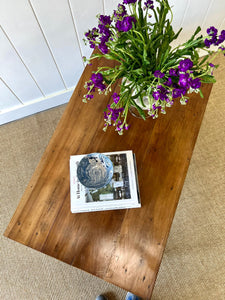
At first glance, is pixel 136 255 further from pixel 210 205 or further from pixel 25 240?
pixel 210 205

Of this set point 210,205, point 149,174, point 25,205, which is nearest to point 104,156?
point 149,174

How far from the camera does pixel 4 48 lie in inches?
39.9

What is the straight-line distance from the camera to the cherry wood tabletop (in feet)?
2.62

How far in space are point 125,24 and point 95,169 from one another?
0.48m

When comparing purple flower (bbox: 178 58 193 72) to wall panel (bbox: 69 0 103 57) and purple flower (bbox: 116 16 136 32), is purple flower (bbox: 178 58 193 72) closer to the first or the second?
purple flower (bbox: 116 16 136 32)

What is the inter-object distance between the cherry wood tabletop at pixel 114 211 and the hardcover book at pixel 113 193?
32 mm

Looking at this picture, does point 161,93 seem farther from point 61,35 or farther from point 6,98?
point 6,98

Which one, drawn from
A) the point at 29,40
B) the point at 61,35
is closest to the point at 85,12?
the point at 61,35

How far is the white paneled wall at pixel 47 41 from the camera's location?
93 centimetres

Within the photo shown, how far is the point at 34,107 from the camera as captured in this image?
1518 mm

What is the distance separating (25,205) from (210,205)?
1.03 metres

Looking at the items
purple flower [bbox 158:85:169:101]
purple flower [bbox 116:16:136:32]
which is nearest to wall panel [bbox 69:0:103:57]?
purple flower [bbox 116:16:136:32]

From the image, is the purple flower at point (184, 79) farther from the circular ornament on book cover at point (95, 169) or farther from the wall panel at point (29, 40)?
the wall panel at point (29, 40)

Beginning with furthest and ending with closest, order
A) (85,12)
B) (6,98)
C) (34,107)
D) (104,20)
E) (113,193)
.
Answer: (34,107), (6,98), (85,12), (113,193), (104,20)
